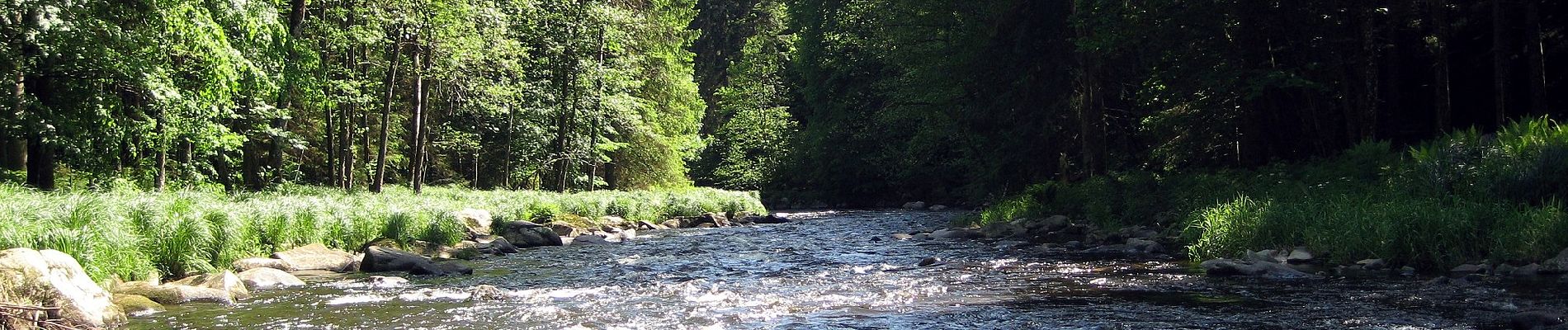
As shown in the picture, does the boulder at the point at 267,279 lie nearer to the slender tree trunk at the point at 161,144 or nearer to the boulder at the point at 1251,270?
the slender tree trunk at the point at 161,144

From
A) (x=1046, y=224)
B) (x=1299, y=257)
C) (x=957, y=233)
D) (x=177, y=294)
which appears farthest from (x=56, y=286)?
(x=1046, y=224)

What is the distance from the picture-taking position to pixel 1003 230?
21.7m

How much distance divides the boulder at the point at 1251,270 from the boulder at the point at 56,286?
427 inches

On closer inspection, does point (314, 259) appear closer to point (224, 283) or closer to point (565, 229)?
point (224, 283)

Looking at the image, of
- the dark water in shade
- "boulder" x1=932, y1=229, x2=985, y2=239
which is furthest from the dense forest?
the dark water in shade

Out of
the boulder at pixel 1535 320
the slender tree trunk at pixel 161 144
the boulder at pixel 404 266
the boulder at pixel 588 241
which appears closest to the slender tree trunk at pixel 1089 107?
the boulder at pixel 588 241

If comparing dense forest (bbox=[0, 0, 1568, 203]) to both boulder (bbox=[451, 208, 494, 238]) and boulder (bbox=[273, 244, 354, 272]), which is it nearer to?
boulder (bbox=[451, 208, 494, 238])

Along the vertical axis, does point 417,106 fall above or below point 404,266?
above

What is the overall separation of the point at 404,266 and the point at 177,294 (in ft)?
12.7

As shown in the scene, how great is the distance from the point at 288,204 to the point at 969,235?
40.2ft

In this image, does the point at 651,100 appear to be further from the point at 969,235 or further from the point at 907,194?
the point at 969,235

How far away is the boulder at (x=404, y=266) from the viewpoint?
13.9 m

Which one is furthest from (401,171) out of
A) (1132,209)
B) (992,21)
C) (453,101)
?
(1132,209)

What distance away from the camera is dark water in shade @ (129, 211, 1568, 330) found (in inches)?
360
